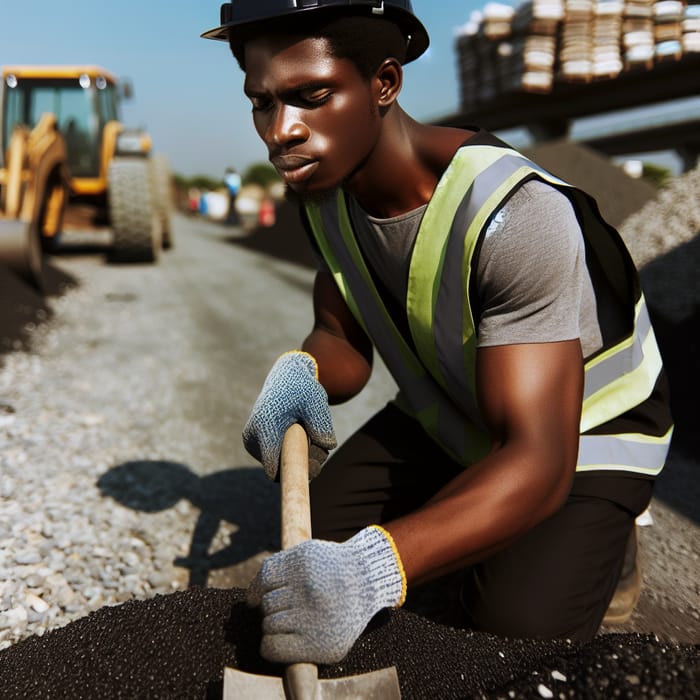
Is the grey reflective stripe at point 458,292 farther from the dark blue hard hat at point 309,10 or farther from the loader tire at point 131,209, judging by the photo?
the loader tire at point 131,209

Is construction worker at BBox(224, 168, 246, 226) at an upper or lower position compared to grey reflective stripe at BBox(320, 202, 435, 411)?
lower

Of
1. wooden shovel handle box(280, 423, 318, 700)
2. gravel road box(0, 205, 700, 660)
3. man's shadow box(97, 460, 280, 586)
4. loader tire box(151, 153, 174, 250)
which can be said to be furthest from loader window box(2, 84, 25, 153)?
wooden shovel handle box(280, 423, 318, 700)

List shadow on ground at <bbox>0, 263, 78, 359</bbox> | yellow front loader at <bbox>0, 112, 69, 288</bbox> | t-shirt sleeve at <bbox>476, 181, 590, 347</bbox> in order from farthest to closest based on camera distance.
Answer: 1. yellow front loader at <bbox>0, 112, 69, 288</bbox>
2. shadow on ground at <bbox>0, 263, 78, 359</bbox>
3. t-shirt sleeve at <bbox>476, 181, 590, 347</bbox>

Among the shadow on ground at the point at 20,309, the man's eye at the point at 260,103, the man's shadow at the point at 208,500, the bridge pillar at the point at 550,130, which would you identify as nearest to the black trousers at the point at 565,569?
the man's shadow at the point at 208,500

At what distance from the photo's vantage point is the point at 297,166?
5.00ft

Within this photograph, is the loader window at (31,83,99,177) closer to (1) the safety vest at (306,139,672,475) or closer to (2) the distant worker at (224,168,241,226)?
(1) the safety vest at (306,139,672,475)

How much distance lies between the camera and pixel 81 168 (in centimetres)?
919

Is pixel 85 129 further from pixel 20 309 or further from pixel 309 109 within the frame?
pixel 309 109

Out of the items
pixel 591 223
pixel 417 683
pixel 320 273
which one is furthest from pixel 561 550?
pixel 320 273

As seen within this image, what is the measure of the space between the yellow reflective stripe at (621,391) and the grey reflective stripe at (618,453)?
0.05 m

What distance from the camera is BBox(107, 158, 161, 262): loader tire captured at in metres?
8.19

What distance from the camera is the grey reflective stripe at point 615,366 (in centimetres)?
168

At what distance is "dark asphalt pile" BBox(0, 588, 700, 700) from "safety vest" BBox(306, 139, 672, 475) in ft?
1.64

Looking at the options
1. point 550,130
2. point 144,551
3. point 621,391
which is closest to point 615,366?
point 621,391
